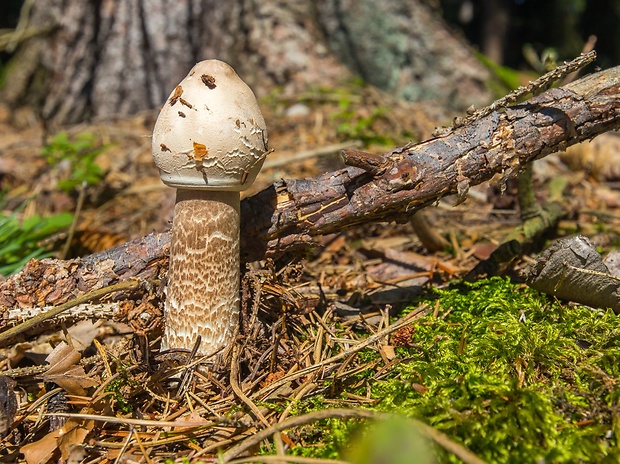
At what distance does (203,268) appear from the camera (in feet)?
6.37

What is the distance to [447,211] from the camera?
141 inches

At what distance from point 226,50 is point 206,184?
4043 millimetres

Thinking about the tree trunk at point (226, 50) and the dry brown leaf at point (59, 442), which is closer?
the dry brown leaf at point (59, 442)

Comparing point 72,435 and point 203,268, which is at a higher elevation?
point 203,268

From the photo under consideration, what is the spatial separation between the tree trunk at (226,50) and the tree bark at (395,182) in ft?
11.3

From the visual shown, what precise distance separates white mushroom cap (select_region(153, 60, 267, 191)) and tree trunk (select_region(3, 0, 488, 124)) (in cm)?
367

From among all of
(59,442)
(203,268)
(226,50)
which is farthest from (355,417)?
(226,50)

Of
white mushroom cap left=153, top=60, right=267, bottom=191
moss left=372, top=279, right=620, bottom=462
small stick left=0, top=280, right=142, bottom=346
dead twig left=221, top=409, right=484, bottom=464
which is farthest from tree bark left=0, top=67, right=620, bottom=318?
dead twig left=221, top=409, right=484, bottom=464

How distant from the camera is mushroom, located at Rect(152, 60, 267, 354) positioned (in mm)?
1739

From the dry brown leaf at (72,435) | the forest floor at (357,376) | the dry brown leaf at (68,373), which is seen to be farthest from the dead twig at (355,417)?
the dry brown leaf at (68,373)

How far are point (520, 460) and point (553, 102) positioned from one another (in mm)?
1344

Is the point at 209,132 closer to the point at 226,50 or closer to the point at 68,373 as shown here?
the point at 68,373

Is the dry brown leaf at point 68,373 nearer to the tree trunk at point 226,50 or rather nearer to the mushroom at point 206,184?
the mushroom at point 206,184

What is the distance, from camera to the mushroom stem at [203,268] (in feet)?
6.32
